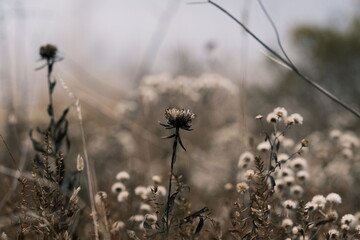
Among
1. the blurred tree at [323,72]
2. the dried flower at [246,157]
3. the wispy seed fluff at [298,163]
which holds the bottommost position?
the dried flower at [246,157]

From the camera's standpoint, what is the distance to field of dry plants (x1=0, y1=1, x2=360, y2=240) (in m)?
2.16

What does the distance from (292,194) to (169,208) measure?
138 cm

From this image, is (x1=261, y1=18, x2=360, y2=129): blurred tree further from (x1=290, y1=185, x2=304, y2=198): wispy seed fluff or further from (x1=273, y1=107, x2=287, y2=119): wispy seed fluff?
(x1=273, y1=107, x2=287, y2=119): wispy seed fluff

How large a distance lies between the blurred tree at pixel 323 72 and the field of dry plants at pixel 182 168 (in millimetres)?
87

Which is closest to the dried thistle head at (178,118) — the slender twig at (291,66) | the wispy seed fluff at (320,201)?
the slender twig at (291,66)

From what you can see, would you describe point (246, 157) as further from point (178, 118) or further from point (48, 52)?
point (48, 52)

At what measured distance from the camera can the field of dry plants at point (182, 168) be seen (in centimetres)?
216

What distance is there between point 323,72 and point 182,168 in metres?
6.13

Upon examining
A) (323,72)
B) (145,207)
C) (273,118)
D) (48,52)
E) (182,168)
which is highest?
(323,72)

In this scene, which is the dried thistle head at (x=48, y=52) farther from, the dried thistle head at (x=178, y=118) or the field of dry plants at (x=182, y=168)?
the dried thistle head at (x=178, y=118)

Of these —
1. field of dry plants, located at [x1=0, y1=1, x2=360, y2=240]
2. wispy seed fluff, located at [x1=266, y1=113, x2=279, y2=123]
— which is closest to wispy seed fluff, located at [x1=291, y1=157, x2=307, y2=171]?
field of dry plants, located at [x1=0, y1=1, x2=360, y2=240]

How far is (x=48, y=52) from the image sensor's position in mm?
2857

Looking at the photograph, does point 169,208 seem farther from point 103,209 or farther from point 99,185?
point 99,185

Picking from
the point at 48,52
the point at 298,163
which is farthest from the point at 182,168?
the point at 48,52
